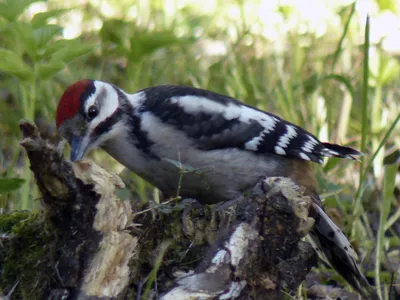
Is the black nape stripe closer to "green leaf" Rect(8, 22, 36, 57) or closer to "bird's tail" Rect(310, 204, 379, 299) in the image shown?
"green leaf" Rect(8, 22, 36, 57)

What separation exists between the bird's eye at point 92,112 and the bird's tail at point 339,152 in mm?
1212

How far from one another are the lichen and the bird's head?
55cm

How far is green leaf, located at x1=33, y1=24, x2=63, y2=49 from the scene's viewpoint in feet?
10.7

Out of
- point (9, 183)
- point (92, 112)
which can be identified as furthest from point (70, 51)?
point (9, 183)

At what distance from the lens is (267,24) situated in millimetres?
6723

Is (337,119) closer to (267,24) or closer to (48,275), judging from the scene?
(267,24)

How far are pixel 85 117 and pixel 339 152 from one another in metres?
1.37

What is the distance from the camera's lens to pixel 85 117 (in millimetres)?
3404

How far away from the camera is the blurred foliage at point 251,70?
3.66 meters

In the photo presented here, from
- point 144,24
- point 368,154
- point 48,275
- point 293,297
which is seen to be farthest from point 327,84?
point 48,275

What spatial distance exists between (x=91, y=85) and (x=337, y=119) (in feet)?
7.75

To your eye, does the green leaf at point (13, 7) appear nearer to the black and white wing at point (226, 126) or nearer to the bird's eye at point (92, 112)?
the bird's eye at point (92, 112)

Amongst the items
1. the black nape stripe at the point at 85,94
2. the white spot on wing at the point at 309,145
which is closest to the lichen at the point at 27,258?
the black nape stripe at the point at 85,94

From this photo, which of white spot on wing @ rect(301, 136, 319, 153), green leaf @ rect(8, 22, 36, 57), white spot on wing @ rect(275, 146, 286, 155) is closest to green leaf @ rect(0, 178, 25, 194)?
green leaf @ rect(8, 22, 36, 57)
